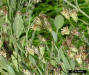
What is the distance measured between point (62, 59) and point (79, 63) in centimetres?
6

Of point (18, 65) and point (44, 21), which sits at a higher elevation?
point (44, 21)

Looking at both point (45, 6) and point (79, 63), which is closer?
point (79, 63)

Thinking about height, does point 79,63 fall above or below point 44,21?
below

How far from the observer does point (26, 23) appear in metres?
0.93

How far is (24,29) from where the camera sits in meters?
0.89

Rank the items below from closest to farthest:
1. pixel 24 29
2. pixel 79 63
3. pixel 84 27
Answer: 1. pixel 79 63
2. pixel 24 29
3. pixel 84 27

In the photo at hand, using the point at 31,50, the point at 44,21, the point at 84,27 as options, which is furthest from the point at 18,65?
the point at 84,27

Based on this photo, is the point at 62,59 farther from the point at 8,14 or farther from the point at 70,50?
the point at 8,14

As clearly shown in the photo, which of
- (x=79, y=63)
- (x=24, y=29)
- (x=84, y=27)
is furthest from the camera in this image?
(x=84, y=27)

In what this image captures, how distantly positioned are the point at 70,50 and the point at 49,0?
51cm

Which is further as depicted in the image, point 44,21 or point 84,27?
point 84,27

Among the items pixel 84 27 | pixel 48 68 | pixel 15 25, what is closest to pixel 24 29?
pixel 15 25

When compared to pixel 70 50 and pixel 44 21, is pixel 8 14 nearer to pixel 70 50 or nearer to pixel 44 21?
pixel 44 21

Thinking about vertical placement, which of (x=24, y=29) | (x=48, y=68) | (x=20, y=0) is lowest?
(x=48, y=68)
